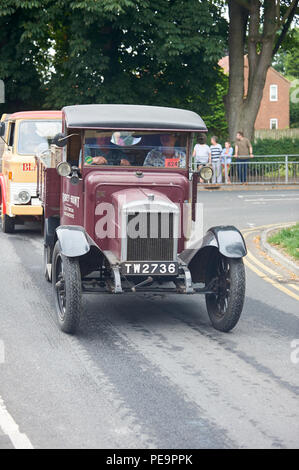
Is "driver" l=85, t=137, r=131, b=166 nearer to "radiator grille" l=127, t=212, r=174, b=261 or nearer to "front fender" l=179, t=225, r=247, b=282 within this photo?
"radiator grille" l=127, t=212, r=174, b=261

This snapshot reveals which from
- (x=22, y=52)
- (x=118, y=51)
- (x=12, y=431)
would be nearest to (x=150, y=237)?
(x=12, y=431)

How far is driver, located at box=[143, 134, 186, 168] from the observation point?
9.59 metres

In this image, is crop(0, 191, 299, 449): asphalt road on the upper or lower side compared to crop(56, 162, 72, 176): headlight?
lower

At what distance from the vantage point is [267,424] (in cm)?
586

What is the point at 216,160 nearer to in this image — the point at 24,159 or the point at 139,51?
the point at 139,51

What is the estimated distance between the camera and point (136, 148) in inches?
376

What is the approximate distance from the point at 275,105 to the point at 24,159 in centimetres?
7532

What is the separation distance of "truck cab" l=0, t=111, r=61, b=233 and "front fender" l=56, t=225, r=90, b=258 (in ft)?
23.9

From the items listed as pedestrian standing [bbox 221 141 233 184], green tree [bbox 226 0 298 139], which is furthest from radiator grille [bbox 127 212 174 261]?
green tree [bbox 226 0 298 139]

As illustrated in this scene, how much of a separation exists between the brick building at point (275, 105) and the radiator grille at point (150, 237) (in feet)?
266

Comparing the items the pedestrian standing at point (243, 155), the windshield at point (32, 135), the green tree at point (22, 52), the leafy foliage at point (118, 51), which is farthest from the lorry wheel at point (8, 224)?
the green tree at point (22, 52)

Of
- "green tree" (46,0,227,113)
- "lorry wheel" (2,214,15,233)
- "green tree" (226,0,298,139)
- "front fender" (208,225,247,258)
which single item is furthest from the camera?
"green tree" (226,0,298,139)
